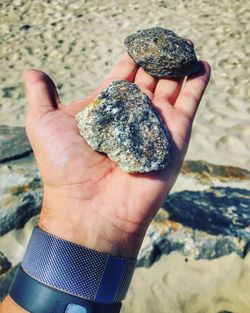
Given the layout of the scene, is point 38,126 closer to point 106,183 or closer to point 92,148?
point 92,148

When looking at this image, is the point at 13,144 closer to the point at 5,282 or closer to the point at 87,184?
the point at 5,282

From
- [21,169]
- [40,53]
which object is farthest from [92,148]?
[40,53]

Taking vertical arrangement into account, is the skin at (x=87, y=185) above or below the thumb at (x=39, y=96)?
below

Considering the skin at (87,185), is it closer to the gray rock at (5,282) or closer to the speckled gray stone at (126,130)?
the speckled gray stone at (126,130)

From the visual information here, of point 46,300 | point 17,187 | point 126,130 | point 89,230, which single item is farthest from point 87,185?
point 17,187

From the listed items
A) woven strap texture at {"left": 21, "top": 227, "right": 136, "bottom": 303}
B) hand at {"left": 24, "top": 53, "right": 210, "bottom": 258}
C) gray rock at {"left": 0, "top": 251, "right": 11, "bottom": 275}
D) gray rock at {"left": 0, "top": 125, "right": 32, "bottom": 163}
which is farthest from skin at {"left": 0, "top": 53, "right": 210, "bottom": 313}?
gray rock at {"left": 0, "top": 125, "right": 32, "bottom": 163}

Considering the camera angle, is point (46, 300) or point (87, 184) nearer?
point (46, 300)

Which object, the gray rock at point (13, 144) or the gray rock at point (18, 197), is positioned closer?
the gray rock at point (18, 197)

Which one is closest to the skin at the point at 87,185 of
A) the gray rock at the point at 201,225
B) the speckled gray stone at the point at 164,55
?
the speckled gray stone at the point at 164,55
